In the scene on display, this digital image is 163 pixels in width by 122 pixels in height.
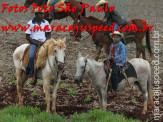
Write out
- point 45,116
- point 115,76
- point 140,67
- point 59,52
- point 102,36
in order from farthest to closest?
point 102,36 → point 140,67 → point 115,76 → point 59,52 → point 45,116

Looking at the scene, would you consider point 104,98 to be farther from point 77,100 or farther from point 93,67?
point 77,100

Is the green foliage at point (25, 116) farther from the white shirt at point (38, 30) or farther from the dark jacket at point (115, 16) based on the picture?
the dark jacket at point (115, 16)

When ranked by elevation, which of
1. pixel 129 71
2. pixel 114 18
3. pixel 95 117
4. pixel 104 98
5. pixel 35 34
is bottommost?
pixel 95 117

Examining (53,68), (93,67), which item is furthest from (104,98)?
(53,68)

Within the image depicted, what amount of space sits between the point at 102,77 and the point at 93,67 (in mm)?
358

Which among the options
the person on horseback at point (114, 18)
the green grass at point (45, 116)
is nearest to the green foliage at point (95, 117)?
the green grass at point (45, 116)

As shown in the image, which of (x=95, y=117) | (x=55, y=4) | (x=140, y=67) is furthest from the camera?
(x=55, y=4)

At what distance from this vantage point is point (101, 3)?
1132 cm

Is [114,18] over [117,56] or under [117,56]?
over

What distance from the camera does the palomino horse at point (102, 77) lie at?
7.38 metres

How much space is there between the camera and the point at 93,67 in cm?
779

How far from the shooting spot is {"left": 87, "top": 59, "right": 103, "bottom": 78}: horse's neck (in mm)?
7682

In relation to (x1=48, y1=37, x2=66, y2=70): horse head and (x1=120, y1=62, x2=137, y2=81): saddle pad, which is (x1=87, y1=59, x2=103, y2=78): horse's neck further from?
(x1=48, y1=37, x2=66, y2=70): horse head

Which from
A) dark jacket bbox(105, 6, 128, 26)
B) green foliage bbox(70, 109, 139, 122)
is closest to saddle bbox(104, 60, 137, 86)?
green foliage bbox(70, 109, 139, 122)
